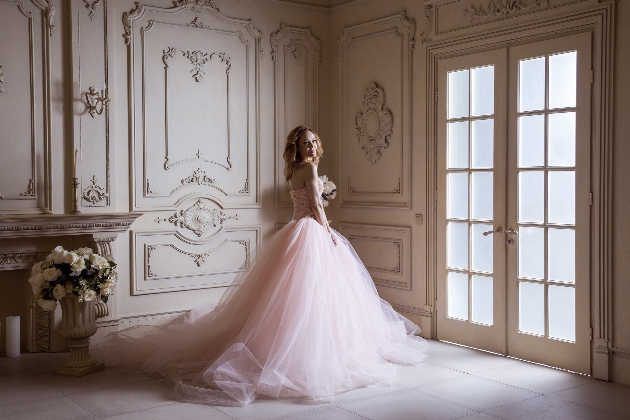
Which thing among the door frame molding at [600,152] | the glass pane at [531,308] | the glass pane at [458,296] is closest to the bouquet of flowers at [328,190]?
the glass pane at [458,296]

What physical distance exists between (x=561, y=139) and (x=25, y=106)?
13.9ft

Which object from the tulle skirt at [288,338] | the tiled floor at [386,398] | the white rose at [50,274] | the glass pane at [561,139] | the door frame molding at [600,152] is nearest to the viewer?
the tiled floor at [386,398]

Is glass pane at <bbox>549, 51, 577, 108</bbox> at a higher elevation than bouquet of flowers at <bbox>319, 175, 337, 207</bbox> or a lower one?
higher

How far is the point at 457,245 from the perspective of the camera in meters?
5.63

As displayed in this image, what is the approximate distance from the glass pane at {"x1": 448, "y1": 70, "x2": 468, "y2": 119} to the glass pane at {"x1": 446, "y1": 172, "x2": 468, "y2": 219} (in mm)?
533

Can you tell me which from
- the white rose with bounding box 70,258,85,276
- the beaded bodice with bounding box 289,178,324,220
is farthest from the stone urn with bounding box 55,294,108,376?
the beaded bodice with bounding box 289,178,324,220

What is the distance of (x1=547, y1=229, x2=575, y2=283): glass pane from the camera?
472cm

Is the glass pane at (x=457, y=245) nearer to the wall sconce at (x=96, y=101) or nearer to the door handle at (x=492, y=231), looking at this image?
the door handle at (x=492, y=231)

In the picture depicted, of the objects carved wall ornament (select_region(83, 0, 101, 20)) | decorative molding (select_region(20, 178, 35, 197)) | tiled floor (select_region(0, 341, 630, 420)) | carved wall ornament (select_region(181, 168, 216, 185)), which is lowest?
tiled floor (select_region(0, 341, 630, 420))

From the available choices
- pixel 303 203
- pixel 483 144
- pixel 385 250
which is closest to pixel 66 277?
pixel 303 203

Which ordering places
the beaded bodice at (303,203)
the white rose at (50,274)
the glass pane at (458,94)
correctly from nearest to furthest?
the white rose at (50,274) < the beaded bodice at (303,203) < the glass pane at (458,94)

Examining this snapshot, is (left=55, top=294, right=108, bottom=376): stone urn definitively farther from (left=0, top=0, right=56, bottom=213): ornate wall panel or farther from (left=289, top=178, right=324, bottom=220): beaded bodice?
(left=289, top=178, right=324, bottom=220): beaded bodice

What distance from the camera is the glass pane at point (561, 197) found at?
4.72m

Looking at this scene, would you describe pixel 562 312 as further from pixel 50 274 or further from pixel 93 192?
pixel 93 192
